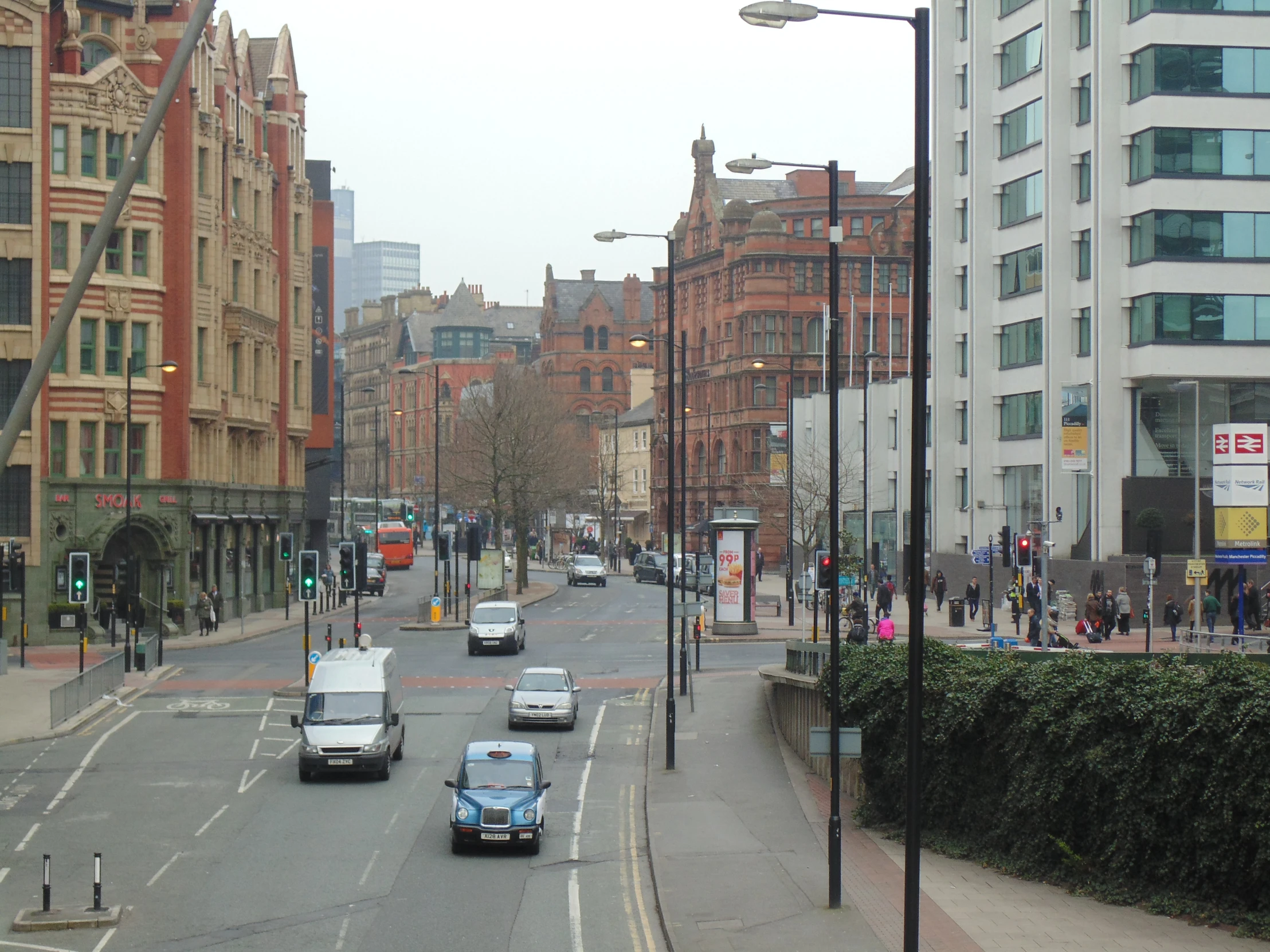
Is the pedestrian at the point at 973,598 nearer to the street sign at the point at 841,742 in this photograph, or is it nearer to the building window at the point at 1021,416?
the building window at the point at 1021,416

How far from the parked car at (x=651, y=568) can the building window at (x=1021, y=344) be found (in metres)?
28.0

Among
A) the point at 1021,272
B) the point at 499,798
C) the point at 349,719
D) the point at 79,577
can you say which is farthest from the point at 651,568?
the point at 499,798

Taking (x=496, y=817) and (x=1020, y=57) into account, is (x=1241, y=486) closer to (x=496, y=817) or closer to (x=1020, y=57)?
(x=1020, y=57)

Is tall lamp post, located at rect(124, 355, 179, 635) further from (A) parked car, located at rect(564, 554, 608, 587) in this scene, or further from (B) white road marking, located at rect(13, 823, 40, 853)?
(A) parked car, located at rect(564, 554, 608, 587)

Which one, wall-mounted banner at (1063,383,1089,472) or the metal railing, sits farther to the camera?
wall-mounted banner at (1063,383,1089,472)

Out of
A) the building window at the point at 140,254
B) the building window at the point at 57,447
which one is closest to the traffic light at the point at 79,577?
the building window at the point at 57,447

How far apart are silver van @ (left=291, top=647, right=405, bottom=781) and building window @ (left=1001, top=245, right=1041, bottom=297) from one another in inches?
1560

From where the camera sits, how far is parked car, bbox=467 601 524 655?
48812 mm

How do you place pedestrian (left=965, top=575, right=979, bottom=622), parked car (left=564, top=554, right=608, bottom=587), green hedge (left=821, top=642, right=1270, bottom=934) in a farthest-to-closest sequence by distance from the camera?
parked car (left=564, top=554, right=608, bottom=587)
pedestrian (left=965, top=575, right=979, bottom=622)
green hedge (left=821, top=642, right=1270, bottom=934)

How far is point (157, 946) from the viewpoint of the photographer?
57.8 ft

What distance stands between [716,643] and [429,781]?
24.1 m

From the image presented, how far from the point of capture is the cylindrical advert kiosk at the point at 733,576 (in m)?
52.7

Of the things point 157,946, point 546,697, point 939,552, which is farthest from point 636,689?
point 939,552

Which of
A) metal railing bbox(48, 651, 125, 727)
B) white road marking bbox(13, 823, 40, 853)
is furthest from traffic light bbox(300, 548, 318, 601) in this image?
white road marking bbox(13, 823, 40, 853)
